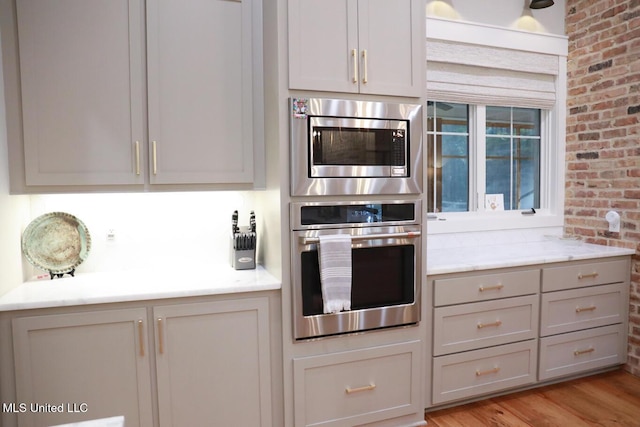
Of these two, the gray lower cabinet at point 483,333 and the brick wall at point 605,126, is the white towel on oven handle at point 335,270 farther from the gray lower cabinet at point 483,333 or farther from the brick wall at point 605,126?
the brick wall at point 605,126

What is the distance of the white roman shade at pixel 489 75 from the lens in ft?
9.70

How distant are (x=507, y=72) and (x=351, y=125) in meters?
1.75

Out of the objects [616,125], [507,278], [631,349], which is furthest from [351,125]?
[631,349]

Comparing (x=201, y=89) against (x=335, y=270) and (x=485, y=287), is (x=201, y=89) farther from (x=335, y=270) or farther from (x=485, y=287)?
(x=485, y=287)

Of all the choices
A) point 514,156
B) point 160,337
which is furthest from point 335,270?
point 514,156

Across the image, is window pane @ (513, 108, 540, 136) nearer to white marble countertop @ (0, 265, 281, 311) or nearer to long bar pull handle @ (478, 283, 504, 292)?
long bar pull handle @ (478, 283, 504, 292)

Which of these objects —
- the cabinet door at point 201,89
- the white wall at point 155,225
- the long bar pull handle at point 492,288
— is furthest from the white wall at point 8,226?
the long bar pull handle at point 492,288

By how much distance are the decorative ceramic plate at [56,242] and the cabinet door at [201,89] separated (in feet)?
1.80

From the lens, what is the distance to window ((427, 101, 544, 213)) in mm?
3143

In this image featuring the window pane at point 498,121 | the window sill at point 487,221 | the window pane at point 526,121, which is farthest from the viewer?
the window pane at point 526,121

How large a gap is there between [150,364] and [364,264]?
109 centimetres

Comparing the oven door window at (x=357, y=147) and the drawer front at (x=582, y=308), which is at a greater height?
the oven door window at (x=357, y=147)

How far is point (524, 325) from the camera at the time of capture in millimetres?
2617

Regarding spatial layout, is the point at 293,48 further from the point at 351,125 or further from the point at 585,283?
the point at 585,283
